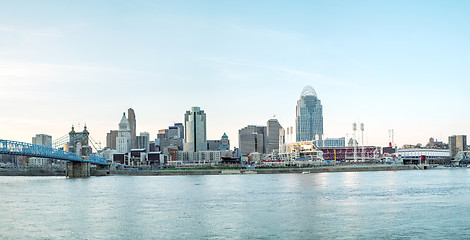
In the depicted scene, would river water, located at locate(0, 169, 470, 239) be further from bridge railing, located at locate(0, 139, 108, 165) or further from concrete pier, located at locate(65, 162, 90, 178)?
concrete pier, located at locate(65, 162, 90, 178)

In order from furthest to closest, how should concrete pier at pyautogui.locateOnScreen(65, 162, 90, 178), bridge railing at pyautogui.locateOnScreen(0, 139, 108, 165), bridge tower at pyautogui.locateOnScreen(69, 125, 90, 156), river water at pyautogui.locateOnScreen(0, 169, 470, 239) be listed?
bridge tower at pyautogui.locateOnScreen(69, 125, 90, 156)
concrete pier at pyautogui.locateOnScreen(65, 162, 90, 178)
bridge railing at pyautogui.locateOnScreen(0, 139, 108, 165)
river water at pyautogui.locateOnScreen(0, 169, 470, 239)

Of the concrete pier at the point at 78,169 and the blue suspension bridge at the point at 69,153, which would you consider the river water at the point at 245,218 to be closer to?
the blue suspension bridge at the point at 69,153

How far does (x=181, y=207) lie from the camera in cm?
5584

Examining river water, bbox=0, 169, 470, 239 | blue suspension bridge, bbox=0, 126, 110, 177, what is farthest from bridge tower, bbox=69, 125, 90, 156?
river water, bbox=0, 169, 470, 239

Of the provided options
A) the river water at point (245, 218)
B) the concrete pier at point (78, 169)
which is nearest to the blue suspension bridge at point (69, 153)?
the concrete pier at point (78, 169)

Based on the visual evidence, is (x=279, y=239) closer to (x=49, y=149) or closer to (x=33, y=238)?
(x=33, y=238)

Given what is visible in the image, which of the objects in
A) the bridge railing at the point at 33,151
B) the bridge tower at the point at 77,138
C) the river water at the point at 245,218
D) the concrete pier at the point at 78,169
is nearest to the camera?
the river water at the point at 245,218

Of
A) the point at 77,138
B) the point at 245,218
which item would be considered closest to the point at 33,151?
the point at 77,138

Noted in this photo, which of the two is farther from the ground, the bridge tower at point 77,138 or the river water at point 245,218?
the bridge tower at point 77,138

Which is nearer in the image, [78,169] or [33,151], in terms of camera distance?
[33,151]

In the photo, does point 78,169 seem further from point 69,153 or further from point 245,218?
point 245,218

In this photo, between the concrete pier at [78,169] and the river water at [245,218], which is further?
the concrete pier at [78,169]

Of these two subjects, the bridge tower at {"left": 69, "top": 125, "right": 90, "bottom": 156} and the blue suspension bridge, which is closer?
the blue suspension bridge

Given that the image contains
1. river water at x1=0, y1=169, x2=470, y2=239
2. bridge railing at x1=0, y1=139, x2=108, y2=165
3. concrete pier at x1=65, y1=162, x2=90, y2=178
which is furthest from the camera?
concrete pier at x1=65, y1=162, x2=90, y2=178
